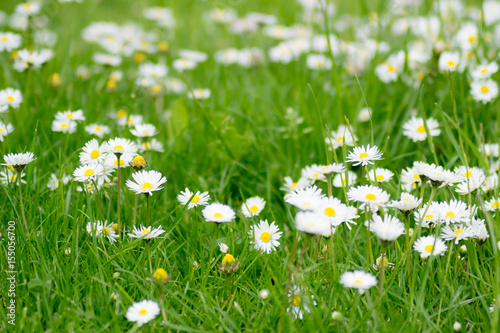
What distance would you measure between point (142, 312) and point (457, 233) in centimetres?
88

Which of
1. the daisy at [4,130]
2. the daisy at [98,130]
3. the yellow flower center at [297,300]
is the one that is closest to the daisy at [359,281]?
the yellow flower center at [297,300]

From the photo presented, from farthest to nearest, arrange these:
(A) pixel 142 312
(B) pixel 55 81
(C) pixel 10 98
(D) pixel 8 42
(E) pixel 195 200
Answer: (B) pixel 55 81 < (D) pixel 8 42 < (C) pixel 10 98 < (E) pixel 195 200 < (A) pixel 142 312

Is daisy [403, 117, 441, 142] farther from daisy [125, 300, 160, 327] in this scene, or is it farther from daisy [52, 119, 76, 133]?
daisy [52, 119, 76, 133]

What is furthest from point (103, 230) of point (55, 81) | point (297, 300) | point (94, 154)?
point (55, 81)

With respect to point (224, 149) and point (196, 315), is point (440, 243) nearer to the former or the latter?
point (196, 315)

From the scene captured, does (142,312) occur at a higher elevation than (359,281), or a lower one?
lower

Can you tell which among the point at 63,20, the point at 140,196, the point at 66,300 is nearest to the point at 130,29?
the point at 63,20

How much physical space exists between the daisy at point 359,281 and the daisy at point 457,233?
33 centimetres

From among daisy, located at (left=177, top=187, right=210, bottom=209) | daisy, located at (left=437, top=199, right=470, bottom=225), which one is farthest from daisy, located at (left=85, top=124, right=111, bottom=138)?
daisy, located at (left=437, top=199, right=470, bottom=225)

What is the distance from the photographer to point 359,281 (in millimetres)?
1208

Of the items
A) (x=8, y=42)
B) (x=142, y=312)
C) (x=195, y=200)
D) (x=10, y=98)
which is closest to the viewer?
(x=142, y=312)

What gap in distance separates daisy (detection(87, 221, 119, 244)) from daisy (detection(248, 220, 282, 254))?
430mm

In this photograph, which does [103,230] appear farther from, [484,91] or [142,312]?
[484,91]

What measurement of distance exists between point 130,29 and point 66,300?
9.48 feet
